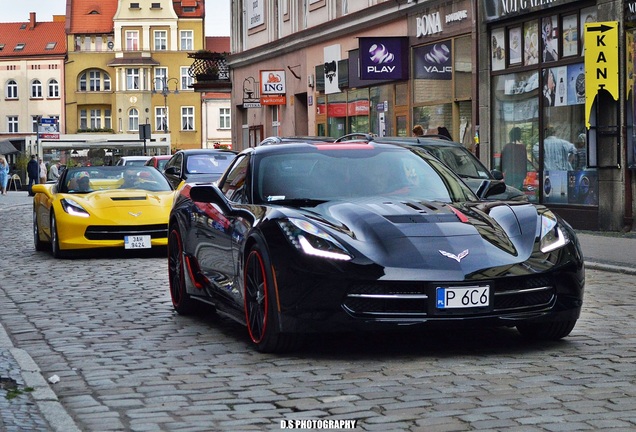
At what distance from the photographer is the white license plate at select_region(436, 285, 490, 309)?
24.6ft

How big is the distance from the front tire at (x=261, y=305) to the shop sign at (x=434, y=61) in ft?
64.9

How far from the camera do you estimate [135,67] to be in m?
110

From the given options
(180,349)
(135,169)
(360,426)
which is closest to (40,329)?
(180,349)

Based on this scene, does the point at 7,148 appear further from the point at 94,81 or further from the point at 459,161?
the point at 459,161

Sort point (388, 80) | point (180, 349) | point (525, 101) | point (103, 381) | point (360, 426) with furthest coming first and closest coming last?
point (388, 80), point (525, 101), point (180, 349), point (103, 381), point (360, 426)

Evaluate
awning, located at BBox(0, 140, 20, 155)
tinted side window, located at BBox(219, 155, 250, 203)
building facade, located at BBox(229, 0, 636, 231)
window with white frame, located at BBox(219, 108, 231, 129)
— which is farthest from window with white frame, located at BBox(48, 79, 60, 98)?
tinted side window, located at BBox(219, 155, 250, 203)

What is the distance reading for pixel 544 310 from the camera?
7.85 m

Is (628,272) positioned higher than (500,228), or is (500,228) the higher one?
(500,228)

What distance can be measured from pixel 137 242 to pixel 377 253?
32.2 ft

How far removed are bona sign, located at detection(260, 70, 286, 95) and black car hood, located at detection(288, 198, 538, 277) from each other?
31839 millimetres

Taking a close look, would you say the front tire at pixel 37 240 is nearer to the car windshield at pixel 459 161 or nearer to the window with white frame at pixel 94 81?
the car windshield at pixel 459 161

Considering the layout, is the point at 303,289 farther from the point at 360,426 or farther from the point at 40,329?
the point at 40,329

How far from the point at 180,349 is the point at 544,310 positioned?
94.7 inches

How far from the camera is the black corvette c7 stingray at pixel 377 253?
7.54 m
